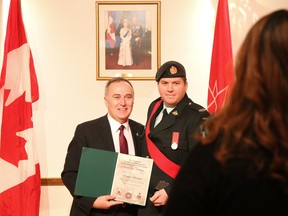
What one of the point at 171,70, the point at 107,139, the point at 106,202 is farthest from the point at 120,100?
the point at 106,202

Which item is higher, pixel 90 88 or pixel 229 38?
pixel 229 38

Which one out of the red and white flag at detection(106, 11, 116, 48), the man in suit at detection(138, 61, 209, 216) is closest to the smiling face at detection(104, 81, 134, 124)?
the man in suit at detection(138, 61, 209, 216)

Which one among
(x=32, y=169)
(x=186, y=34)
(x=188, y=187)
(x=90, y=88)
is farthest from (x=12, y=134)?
(x=188, y=187)

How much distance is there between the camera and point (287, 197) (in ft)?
2.74

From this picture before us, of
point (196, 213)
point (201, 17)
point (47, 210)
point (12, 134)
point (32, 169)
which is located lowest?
point (47, 210)

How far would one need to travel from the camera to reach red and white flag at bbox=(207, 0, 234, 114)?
3404 mm

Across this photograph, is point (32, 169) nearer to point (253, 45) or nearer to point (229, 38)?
point (229, 38)

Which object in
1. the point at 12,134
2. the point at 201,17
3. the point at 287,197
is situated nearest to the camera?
the point at 287,197

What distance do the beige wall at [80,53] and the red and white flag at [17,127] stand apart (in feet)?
0.63

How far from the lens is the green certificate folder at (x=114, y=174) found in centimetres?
237

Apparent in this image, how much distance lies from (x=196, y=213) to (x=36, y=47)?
301 cm

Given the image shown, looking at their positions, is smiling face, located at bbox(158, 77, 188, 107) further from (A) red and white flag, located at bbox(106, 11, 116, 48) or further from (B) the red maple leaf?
(B) the red maple leaf

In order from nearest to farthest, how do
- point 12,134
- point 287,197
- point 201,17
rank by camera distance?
point 287,197 < point 12,134 < point 201,17

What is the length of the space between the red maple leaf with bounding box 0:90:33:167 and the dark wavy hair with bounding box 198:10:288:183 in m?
2.72
